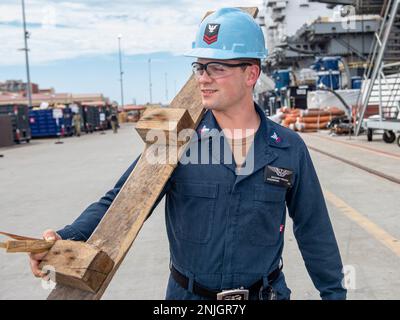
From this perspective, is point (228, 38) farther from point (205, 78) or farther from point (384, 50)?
point (384, 50)

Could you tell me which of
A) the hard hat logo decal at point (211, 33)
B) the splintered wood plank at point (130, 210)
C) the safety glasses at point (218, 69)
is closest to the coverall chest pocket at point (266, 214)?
the splintered wood plank at point (130, 210)

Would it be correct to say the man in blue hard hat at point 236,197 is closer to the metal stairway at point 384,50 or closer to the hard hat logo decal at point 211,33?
the hard hat logo decal at point 211,33

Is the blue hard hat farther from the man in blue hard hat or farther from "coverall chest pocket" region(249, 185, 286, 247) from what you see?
"coverall chest pocket" region(249, 185, 286, 247)

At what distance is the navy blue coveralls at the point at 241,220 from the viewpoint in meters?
2.02

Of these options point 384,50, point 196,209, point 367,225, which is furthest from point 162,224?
point 384,50

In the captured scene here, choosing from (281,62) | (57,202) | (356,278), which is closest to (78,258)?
(356,278)

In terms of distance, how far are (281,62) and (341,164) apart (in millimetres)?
45751

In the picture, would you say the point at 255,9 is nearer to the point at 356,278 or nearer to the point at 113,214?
the point at 113,214

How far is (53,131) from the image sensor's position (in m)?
34.8

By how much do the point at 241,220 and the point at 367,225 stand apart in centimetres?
497

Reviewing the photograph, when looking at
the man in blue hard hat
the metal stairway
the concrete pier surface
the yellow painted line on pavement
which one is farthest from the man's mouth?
the metal stairway

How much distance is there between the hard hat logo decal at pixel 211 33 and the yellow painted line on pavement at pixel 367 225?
409cm

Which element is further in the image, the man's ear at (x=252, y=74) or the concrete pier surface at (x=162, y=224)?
the concrete pier surface at (x=162, y=224)
